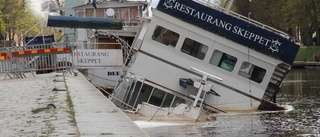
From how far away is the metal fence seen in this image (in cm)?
3130

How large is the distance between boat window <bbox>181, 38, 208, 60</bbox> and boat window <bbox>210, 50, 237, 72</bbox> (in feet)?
1.30

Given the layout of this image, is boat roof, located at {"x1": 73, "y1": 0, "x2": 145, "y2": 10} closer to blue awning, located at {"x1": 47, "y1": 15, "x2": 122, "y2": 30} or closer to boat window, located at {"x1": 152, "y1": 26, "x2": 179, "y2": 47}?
blue awning, located at {"x1": 47, "y1": 15, "x2": 122, "y2": 30}

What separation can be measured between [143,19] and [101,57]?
248 inches

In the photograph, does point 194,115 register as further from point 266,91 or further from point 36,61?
point 36,61

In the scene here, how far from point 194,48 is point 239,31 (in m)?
1.82

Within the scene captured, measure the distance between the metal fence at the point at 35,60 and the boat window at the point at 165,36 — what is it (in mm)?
7368

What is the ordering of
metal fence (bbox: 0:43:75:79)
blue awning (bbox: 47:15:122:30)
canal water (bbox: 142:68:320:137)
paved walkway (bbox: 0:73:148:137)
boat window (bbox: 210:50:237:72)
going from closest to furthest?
paved walkway (bbox: 0:73:148:137) → canal water (bbox: 142:68:320:137) → boat window (bbox: 210:50:237:72) → metal fence (bbox: 0:43:75:79) → blue awning (bbox: 47:15:122:30)

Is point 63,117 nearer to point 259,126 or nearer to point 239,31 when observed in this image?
point 259,126

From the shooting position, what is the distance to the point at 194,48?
82.4 ft

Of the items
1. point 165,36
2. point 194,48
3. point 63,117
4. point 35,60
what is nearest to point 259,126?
point 194,48

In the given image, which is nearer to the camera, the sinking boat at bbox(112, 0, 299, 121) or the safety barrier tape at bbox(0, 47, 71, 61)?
the sinking boat at bbox(112, 0, 299, 121)

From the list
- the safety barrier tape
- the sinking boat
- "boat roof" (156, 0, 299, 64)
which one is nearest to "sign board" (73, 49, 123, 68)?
the safety barrier tape

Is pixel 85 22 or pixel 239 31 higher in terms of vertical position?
pixel 85 22

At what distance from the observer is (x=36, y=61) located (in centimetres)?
3203
